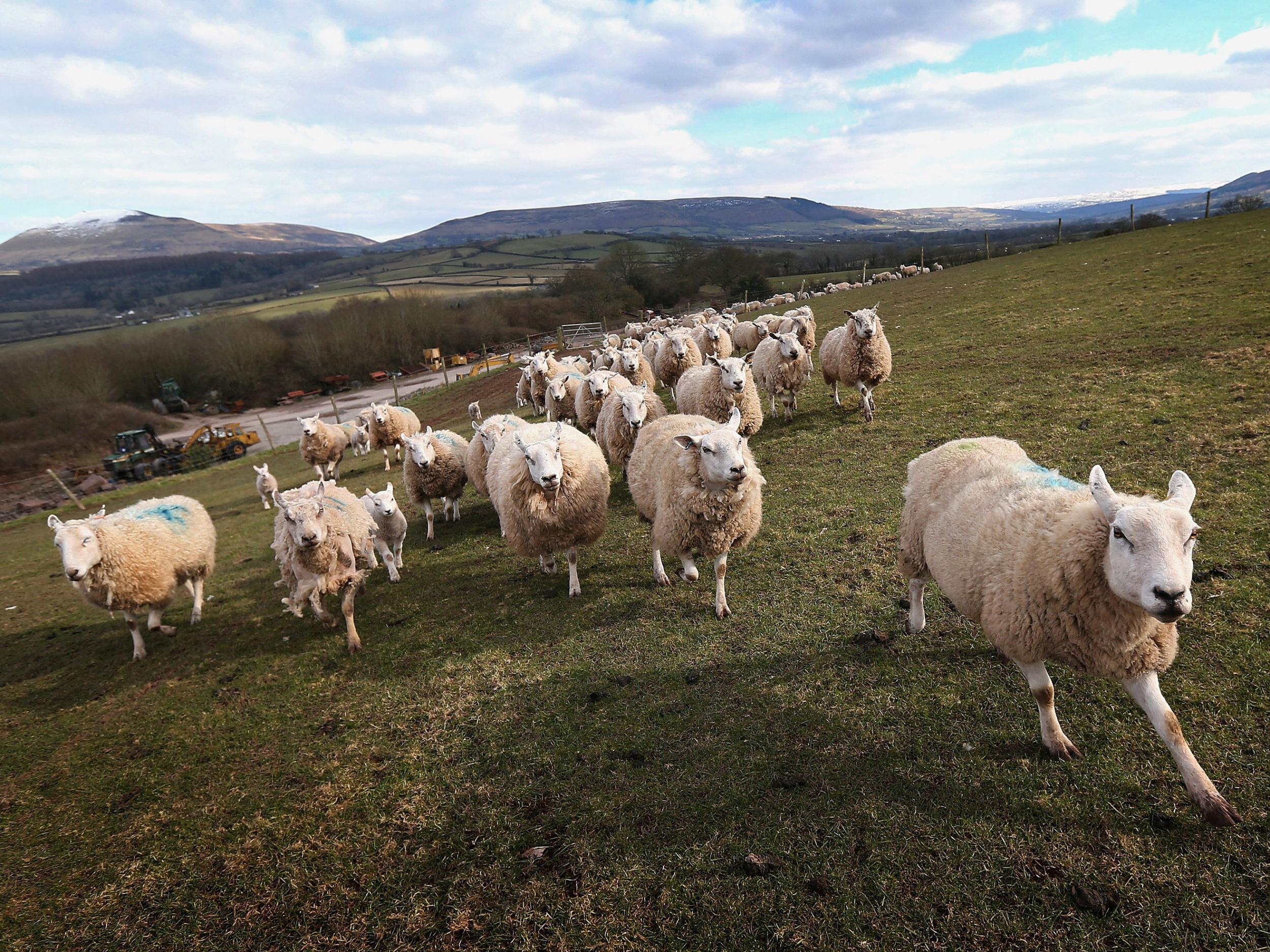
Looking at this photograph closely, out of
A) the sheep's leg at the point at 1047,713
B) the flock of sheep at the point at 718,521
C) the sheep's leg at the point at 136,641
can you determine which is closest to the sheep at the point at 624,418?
the flock of sheep at the point at 718,521

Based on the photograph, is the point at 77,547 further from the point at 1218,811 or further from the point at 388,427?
the point at 1218,811

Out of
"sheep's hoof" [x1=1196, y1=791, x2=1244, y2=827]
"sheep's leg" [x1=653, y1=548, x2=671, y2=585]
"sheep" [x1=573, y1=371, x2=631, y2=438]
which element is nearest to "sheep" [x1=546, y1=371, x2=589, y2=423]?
"sheep" [x1=573, y1=371, x2=631, y2=438]

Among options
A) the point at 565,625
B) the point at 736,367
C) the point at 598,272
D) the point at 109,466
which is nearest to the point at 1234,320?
the point at 736,367

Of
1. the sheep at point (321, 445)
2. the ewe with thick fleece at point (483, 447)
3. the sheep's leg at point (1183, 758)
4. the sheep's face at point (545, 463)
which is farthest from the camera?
the sheep at point (321, 445)

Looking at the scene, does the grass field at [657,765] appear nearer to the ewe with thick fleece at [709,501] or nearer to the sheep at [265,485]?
the ewe with thick fleece at [709,501]

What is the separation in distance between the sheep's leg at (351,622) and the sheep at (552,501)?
2107 millimetres

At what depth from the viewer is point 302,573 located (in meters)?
7.05

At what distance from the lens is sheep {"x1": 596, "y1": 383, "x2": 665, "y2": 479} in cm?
957

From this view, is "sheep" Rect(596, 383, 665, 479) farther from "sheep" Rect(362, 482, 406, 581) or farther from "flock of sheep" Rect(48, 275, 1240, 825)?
"sheep" Rect(362, 482, 406, 581)

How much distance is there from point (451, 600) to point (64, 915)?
14.2 ft

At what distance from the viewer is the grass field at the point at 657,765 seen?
9.98ft

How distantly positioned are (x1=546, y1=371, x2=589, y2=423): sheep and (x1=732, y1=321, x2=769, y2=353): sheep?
9.07 m

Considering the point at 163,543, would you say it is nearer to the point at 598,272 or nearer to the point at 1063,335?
the point at 1063,335

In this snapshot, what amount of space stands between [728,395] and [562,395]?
5529mm
